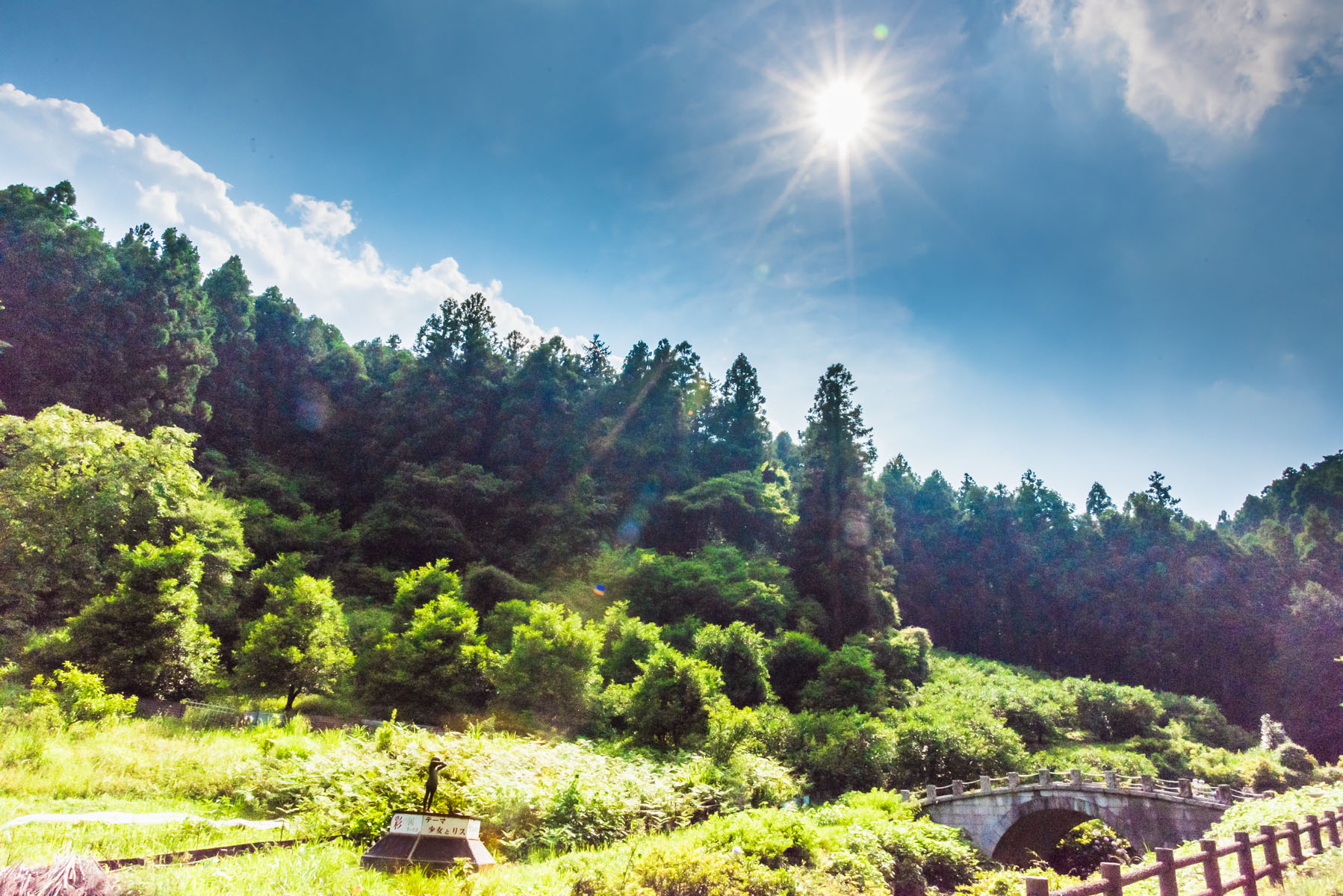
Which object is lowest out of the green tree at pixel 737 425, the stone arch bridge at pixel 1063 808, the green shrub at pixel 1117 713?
the stone arch bridge at pixel 1063 808

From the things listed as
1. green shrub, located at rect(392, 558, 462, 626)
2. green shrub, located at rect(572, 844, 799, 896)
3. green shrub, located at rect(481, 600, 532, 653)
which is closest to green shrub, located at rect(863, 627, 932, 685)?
green shrub, located at rect(481, 600, 532, 653)

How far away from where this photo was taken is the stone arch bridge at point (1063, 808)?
16891 millimetres

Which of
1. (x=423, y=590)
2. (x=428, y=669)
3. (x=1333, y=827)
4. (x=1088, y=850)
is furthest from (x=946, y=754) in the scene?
(x=423, y=590)

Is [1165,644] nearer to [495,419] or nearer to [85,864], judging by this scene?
[495,419]

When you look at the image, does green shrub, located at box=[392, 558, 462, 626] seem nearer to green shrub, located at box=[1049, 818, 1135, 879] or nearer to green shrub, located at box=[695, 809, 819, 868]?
green shrub, located at box=[695, 809, 819, 868]

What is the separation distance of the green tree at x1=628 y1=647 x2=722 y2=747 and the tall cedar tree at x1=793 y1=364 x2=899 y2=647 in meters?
15.6

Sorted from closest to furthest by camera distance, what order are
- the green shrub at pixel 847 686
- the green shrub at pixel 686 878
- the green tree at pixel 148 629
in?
the green shrub at pixel 686 878 → the green tree at pixel 148 629 → the green shrub at pixel 847 686

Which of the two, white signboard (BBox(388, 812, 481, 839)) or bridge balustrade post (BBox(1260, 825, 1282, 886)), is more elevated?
white signboard (BBox(388, 812, 481, 839))

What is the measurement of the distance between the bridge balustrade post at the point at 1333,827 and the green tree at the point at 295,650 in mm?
20853

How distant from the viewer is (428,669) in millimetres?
18406

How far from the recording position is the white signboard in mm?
5957

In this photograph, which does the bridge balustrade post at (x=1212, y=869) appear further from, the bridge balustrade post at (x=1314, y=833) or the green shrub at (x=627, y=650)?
the green shrub at (x=627, y=650)

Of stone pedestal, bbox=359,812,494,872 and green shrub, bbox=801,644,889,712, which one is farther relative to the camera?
green shrub, bbox=801,644,889,712

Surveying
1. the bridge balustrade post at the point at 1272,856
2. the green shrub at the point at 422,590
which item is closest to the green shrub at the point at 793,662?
the green shrub at the point at 422,590
